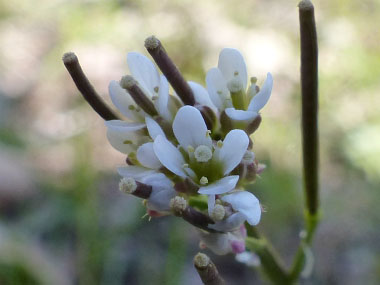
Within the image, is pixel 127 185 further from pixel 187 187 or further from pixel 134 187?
pixel 187 187

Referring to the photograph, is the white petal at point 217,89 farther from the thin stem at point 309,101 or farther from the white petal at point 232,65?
the thin stem at point 309,101

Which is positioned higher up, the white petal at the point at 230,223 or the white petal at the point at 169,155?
the white petal at the point at 169,155

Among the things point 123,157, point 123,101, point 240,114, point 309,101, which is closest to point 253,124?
point 240,114

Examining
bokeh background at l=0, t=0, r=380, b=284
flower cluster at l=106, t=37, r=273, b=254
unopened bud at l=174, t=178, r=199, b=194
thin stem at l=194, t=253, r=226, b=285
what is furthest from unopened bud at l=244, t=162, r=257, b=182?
bokeh background at l=0, t=0, r=380, b=284

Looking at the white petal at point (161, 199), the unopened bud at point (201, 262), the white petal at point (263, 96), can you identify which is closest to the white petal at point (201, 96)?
the white petal at point (263, 96)

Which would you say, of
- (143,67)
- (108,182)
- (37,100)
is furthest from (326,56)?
(143,67)

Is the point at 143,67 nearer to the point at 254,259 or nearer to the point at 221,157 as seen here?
the point at 221,157
